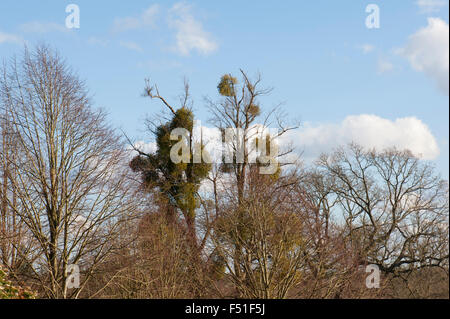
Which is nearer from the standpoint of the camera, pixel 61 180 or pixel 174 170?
pixel 61 180

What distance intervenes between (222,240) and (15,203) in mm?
6006

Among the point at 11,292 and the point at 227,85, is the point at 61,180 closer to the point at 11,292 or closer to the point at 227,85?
the point at 11,292

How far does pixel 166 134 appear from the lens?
992 inches

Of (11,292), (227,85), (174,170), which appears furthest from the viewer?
(227,85)

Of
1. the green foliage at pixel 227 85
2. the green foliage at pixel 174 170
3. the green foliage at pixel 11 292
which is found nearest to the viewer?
the green foliage at pixel 11 292

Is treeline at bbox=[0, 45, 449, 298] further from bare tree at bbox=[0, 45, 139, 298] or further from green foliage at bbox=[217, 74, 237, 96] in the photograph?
green foliage at bbox=[217, 74, 237, 96]

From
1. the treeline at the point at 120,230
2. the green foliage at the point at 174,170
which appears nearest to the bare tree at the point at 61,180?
the treeline at the point at 120,230

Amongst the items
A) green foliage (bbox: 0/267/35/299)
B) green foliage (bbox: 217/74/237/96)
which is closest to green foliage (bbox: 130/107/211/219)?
green foliage (bbox: 217/74/237/96)

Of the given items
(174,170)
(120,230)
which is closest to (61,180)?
(120,230)

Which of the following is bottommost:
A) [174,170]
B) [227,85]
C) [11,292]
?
[11,292]

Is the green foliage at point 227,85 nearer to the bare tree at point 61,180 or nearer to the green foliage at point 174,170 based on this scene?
the green foliage at point 174,170
